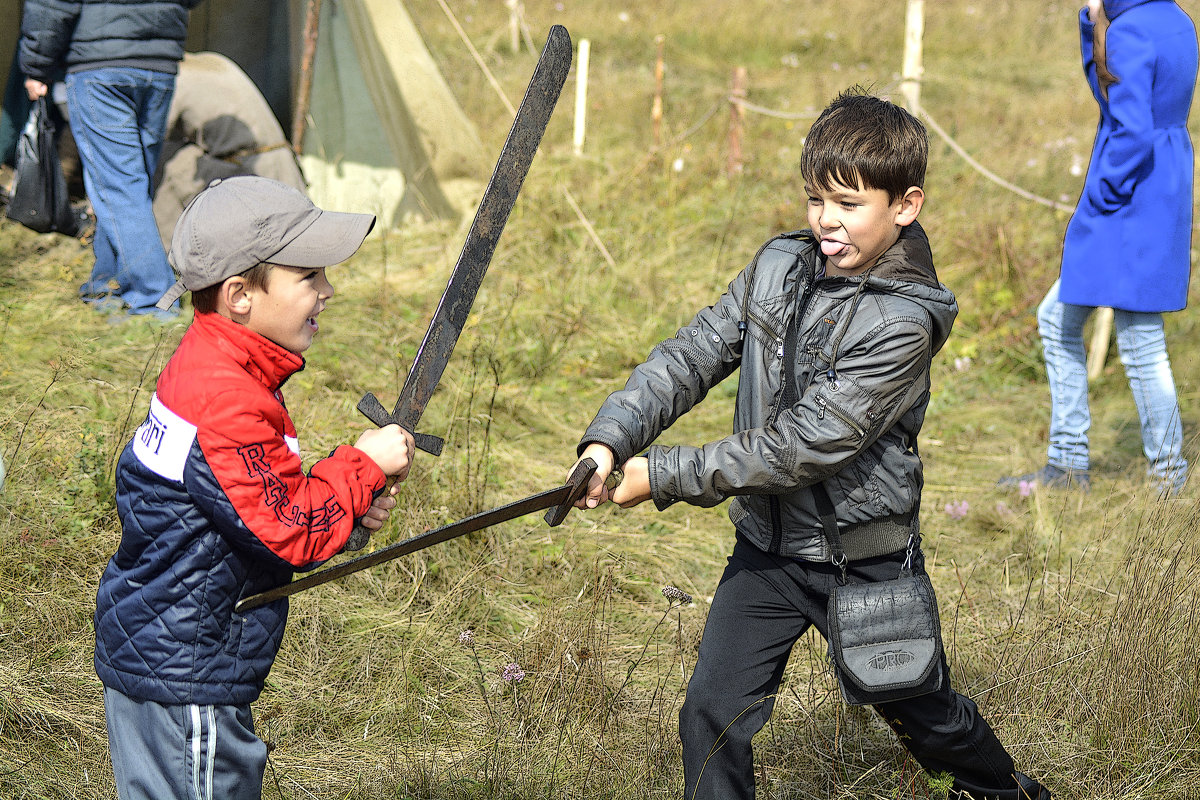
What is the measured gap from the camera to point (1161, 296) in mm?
3770

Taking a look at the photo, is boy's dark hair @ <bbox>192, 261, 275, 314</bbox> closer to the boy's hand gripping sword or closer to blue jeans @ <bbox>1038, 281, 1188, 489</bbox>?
the boy's hand gripping sword

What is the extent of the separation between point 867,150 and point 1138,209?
2415 mm

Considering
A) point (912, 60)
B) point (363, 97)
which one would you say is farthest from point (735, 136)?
point (363, 97)

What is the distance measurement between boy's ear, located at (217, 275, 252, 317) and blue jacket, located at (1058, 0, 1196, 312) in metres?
3.18

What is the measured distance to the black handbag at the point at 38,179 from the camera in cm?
471

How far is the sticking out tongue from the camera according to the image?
192 centimetres

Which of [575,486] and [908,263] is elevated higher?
[908,263]

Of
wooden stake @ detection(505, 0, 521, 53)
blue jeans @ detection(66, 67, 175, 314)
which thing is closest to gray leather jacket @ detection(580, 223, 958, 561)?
blue jeans @ detection(66, 67, 175, 314)

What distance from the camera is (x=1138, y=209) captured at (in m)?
3.79

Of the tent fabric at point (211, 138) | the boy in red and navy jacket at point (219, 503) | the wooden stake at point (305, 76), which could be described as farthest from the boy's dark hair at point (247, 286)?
the wooden stake at point (305, 76)

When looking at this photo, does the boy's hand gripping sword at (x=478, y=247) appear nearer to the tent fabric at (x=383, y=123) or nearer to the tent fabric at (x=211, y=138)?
the tent fabric at (x=211, y=138)

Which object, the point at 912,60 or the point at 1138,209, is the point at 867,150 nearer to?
the point at 1138,209

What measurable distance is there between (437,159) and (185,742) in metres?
5.56

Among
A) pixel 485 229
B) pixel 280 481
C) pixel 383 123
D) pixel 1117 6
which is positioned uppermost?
pixel 1117 6
